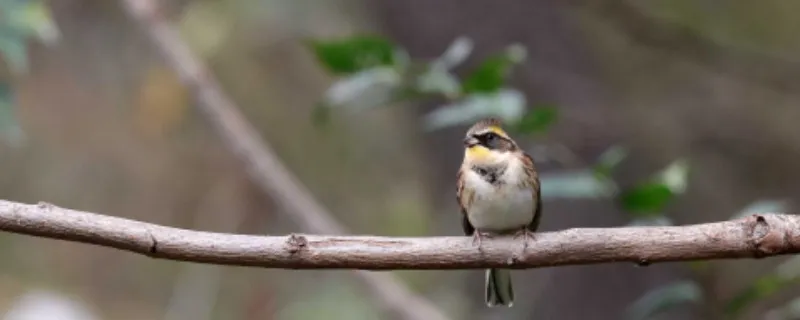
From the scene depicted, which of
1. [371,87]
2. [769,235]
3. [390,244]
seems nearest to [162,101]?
[371,87]

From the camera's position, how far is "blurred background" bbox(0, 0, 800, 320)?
2.31m

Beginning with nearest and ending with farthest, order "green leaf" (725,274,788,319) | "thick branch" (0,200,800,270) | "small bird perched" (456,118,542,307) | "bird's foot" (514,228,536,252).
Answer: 1. "thick branch" (0,200,800,270)
2. "bird's foot" (514,228,536,252)
3. "green leaf" (725,274,788,319)
4. "small bird perched" (456,118,542,307)

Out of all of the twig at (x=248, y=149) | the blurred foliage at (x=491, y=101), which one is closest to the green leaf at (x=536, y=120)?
the blurred foliage at (x=491, y=101)

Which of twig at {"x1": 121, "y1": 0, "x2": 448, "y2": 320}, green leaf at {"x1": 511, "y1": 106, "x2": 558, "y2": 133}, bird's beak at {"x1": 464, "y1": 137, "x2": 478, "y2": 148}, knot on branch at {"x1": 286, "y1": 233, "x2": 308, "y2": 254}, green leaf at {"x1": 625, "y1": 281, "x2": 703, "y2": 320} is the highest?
twig at {"x1": 121, "y1": 0, "x2": 448, "y2": 320}

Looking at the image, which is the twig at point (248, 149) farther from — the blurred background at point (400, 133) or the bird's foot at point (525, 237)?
the bird's foot at point (525, 237)

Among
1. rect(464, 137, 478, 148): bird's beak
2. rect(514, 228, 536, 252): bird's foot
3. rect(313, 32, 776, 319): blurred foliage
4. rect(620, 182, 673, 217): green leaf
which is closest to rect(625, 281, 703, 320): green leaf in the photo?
rect(313, 32, 776, 319): blurred foliage

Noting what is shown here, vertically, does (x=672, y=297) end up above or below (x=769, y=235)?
above

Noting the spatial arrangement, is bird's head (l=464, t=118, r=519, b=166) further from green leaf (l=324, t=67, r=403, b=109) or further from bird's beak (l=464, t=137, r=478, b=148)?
green leaf (l=324, t=67, r=403, b=109)

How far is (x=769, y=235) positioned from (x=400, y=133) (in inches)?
120

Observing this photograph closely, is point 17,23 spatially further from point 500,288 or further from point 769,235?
point 769,235

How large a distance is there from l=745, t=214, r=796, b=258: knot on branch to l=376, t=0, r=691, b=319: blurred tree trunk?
145 centimetres

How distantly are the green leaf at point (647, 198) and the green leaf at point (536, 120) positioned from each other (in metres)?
0.22

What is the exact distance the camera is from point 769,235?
1.60 m

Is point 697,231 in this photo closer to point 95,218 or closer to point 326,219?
point 95,218
